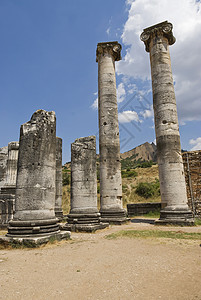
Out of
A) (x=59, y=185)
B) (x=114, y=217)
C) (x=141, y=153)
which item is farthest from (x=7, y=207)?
(x=141, y=153)

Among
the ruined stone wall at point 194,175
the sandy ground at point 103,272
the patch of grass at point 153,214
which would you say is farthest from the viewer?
the patch of grass at point 153,214

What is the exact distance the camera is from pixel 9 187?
12.3 meters

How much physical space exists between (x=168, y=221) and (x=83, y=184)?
17.9 ft

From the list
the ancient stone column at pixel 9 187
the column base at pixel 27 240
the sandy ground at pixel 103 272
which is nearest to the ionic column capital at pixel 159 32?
the ancient stone column at pixel 9 187

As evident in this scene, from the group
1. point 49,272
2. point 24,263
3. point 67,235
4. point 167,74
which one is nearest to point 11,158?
point 67,235

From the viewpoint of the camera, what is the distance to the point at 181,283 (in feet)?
11.2

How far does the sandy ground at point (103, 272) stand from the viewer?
315cm

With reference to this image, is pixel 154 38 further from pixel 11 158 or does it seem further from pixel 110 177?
pixel 11 158

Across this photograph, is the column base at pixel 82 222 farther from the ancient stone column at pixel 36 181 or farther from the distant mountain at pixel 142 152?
the distant mountain at pixel 142 152

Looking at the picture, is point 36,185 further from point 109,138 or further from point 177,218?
point 177,218

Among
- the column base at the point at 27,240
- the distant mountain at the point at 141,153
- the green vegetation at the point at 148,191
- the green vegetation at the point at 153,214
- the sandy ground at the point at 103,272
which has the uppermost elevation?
the distant mountain at the point at 141,153

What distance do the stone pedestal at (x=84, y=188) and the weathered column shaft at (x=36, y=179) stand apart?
8.61ft

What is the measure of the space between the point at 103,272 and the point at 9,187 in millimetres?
9922

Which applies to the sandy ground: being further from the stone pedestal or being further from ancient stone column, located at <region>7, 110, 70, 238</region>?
the stone pedestal
